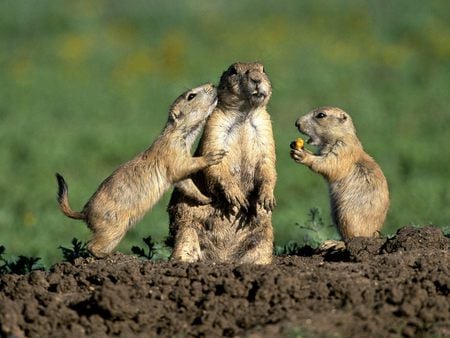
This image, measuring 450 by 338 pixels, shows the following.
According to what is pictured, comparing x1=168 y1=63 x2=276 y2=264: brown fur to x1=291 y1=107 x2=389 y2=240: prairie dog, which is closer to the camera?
x1=168 y1=63 x2=276 y2=264: brown fur

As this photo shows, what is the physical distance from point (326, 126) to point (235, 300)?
3418 mm

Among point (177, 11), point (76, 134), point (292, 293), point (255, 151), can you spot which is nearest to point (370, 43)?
point (177, 11)

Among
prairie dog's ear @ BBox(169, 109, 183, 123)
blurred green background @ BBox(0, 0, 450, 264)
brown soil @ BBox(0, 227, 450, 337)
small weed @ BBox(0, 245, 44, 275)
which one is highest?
blurred green background @ BBox(0, 0, 450, 264)

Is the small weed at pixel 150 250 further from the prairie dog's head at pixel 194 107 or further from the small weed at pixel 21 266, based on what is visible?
the prairie dog's head at pixel 194 107

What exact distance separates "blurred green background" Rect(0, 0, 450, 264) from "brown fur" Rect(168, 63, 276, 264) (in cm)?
298

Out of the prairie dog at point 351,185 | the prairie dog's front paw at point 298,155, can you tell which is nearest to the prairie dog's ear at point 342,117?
the prairie dog at point 351,185

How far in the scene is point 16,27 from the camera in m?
24.8

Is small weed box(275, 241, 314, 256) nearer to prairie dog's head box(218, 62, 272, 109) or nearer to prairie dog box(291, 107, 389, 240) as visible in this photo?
prairie dog box(291, 107, 389, 240)

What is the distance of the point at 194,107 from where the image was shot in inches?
322

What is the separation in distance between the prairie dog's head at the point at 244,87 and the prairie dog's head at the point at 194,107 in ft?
0.34

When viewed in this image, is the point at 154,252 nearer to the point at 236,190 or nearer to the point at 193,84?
the point at 236,190

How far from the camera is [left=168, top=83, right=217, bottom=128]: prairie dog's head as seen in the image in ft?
26.5

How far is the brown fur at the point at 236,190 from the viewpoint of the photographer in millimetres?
7637

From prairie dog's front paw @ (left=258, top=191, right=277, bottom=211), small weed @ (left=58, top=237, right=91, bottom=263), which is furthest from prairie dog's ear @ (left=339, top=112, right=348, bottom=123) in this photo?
small weed @ (left=58, top=237, right=91, bottom=263)
